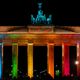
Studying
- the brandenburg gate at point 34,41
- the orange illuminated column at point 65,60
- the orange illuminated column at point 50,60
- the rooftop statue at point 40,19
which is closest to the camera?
the rooftop statue at point 40,19

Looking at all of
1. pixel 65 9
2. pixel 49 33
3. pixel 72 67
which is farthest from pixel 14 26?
Result: pixel 72 67

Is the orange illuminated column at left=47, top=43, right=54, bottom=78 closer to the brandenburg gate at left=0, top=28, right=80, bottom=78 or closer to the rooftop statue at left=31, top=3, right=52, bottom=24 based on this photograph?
the brandenburg gate at left=0, top=28, right=80, bottom=78

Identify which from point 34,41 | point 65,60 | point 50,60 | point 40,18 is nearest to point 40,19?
point 40,18

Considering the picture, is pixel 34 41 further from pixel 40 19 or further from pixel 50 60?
pixel 40 19

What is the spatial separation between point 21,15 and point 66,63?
4.06m

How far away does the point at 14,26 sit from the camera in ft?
75.8

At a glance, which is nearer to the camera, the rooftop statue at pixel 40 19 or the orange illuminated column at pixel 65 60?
the rooftop statue at pixel 40 19

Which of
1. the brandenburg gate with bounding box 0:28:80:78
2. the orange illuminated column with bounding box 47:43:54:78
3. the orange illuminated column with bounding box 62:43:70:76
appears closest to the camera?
the brandenburg gate with bounding box 0:28:80:78

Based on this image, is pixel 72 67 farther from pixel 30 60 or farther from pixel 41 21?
pixel 41 21

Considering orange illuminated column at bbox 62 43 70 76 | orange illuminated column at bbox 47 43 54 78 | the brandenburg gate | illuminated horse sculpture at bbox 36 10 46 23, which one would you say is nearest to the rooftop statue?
illuminated horse sculpture at bbox 36 10 46 23

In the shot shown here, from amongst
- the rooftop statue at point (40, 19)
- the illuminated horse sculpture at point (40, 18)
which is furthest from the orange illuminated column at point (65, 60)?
the illuminated horse sculpture at point (40, 18)

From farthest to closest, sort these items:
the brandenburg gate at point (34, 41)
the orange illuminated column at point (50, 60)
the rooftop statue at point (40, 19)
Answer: the orange illuminated column at point (50, 60) < the brandenburg gate at point (34, 41) < the rooftop statue at point (40, 19)

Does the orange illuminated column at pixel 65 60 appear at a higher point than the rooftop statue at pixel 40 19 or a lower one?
lower

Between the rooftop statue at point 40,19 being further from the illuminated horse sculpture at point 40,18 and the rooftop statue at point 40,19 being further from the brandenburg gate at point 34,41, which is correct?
the brandenburg gate at point 34,41
